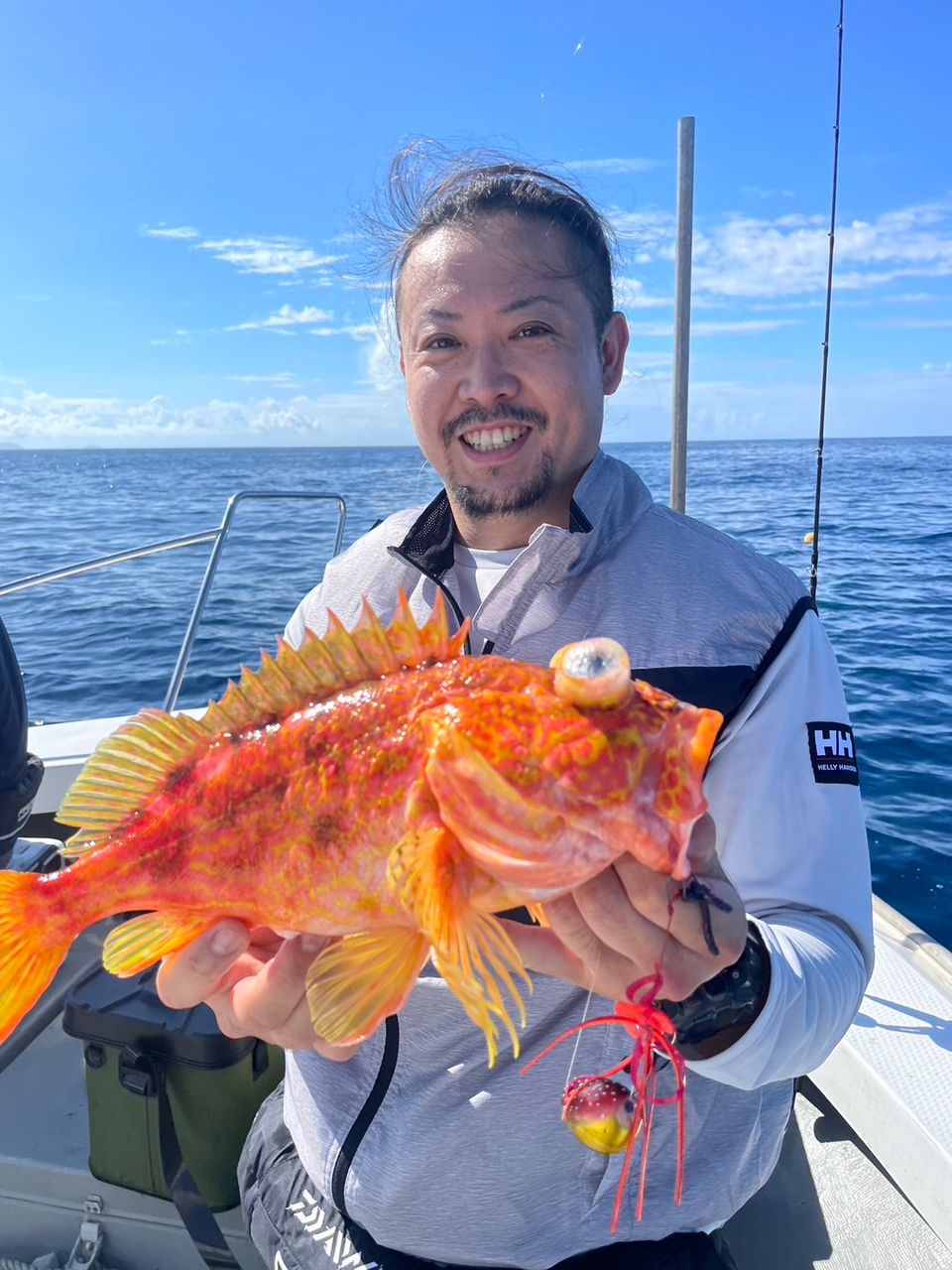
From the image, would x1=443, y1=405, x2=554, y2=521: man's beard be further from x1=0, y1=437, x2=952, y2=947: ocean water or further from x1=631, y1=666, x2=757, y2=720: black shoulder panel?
x1=0, y1=437, x2=952, y2=947: ocean water

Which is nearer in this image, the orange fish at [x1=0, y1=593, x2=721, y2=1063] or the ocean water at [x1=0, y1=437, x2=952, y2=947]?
the orange fish at [x1=0, y1=593, x2=721, y2=1063]

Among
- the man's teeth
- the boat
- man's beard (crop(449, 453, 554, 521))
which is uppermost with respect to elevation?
the man's teeth

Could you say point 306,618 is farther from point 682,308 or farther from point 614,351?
point 682,308

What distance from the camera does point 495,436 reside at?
8.19 ft

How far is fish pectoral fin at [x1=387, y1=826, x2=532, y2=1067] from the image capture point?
1467mm

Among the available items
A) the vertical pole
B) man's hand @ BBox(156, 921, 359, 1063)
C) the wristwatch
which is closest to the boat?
man's hand @ BBox(156, 921, 359, 1063)

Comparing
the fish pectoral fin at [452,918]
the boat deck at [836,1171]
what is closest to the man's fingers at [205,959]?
the fish pectoral fin at [452,918]

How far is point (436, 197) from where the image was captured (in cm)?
275

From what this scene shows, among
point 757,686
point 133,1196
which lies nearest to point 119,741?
point 757,686

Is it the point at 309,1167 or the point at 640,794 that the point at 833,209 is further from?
the point at 309,1167

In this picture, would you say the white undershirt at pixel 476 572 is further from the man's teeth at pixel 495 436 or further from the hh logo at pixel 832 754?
the hh logo at pixel 832 754

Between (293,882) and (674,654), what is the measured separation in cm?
107

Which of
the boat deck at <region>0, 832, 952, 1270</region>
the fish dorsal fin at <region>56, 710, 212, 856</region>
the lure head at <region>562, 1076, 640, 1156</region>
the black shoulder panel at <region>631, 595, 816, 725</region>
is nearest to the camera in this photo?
the lure head at <region>562, 1076, 640, 1156</region>

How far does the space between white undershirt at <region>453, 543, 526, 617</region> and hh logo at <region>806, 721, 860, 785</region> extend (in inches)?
40.3
